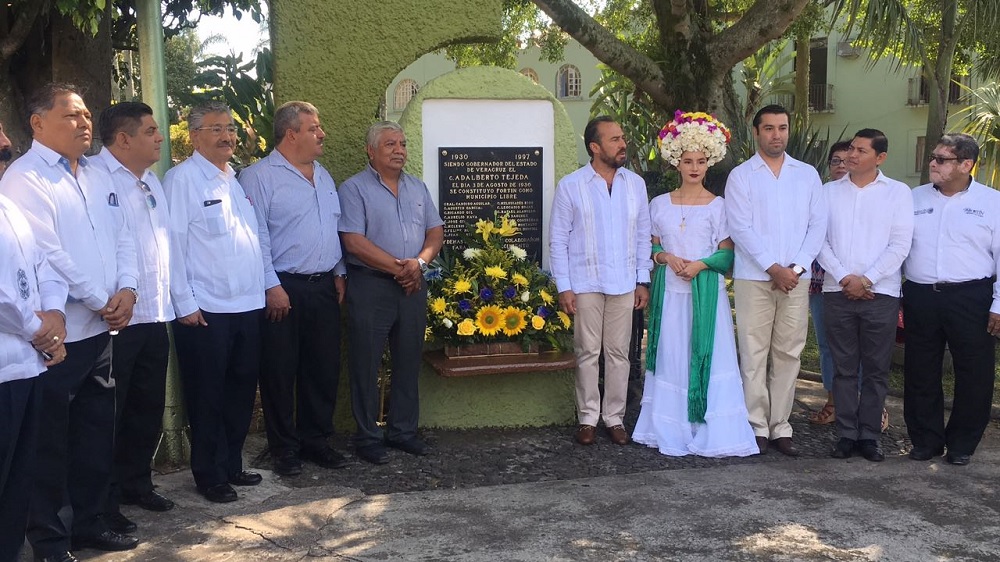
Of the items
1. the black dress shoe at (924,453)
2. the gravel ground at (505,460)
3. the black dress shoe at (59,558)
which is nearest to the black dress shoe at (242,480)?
the gravel ground at (505,460)

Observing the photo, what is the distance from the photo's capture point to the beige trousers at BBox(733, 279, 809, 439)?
5.66 m

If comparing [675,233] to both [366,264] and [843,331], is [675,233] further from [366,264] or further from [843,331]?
[366,264]

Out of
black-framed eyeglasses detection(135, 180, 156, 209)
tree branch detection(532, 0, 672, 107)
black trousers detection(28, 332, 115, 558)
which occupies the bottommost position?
black trousers detection(28, 332, 115, 558)

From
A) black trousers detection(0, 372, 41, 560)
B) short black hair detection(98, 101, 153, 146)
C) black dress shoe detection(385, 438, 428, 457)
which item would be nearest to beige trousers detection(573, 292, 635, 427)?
black dress shoe detection(385, 438, 428, 457)

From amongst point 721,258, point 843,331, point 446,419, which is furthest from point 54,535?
point 843,331

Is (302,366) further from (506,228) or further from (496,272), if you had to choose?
(506,228)

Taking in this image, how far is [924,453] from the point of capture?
217 inches

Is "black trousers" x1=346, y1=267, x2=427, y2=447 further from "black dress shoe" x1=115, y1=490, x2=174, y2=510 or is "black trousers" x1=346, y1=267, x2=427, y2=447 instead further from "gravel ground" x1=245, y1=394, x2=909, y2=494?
"black dress shoe" x1=115, y1=490, x2=174, y2=510

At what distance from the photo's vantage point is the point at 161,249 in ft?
14.3

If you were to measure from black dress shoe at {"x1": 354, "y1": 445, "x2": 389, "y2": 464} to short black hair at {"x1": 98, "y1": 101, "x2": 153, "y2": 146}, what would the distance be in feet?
7.40

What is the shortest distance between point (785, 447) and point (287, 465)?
2993mm

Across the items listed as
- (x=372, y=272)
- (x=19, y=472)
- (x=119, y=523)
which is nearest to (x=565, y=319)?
(x=372, y=272)

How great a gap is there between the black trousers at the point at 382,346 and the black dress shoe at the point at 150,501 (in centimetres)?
125

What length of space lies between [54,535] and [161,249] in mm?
1350
